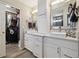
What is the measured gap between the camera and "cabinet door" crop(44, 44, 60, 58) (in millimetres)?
2195

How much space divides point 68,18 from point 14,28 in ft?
17.7

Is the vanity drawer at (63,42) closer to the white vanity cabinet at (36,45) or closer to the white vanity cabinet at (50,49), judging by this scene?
the white vanity cabinet at (50,49)

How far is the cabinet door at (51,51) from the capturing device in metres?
2.20

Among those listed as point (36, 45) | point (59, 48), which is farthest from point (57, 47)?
point (36, 45)

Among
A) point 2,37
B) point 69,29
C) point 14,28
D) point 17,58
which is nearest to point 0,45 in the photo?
point 2,37

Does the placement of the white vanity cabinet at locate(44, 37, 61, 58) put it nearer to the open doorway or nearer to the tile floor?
the tile floor

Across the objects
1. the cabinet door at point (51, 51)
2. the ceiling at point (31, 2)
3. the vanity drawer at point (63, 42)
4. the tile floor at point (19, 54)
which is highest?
the ceiling at point (31, 2)

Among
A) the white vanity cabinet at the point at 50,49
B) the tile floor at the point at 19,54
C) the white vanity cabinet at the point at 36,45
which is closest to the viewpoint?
the white vanity cabinet at the point at 50,49

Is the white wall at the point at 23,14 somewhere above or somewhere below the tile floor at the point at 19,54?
above

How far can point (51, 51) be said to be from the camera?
2398mm

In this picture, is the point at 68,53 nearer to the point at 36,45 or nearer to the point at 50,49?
the point at 50,49

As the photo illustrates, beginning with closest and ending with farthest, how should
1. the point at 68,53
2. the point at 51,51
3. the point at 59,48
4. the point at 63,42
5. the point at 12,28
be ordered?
the point at 68,53, the point at 63,42, the point at 59,48, the point at 51,51, the point at 12,28

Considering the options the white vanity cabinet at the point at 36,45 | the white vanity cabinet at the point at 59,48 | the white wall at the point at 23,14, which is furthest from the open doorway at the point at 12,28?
the white vanity cabinet at the point at 59,48

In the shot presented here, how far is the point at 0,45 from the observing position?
3.36 metres
